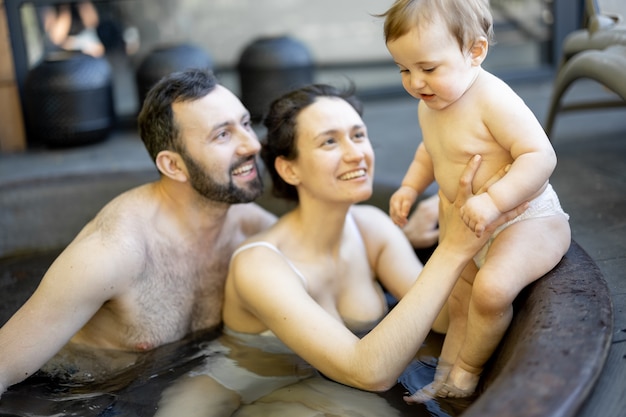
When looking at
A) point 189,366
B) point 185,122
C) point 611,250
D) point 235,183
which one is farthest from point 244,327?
point 611,250

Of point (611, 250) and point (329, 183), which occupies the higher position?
point (329, 183)

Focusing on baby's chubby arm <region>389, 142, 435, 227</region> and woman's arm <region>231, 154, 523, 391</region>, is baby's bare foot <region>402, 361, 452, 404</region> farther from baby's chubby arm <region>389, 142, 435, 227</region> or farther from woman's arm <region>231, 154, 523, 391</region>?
baby's chubby arm <region>389, 142, 435, 227</region>

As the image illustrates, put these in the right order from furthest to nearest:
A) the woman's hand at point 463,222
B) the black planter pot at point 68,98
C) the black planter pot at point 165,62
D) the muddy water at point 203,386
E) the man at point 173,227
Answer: the black planter pot at point 165,62, the black planter pot at point 68,98, the man at point 173,227, the muddy water at point 203,386, the woman's hand at point 463,222

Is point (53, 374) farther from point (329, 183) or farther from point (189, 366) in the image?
point (329, 183)

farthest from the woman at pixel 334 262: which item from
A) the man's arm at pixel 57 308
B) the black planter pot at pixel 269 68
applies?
the black planter pot at pixel 269 68

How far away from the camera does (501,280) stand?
6.20ft

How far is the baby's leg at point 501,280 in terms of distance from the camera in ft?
6.24

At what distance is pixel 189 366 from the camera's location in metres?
2.51

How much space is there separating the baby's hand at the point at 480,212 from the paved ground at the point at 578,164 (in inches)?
15.5

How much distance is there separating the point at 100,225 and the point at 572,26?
15.9 feet

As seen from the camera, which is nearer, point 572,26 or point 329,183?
point 329,183

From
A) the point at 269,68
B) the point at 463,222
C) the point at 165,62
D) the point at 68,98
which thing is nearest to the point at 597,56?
the point at 463,222

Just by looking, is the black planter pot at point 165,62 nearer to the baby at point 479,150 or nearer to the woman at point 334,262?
the woman at point 334,262

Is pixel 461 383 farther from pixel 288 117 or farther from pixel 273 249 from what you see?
pixel 288 117
